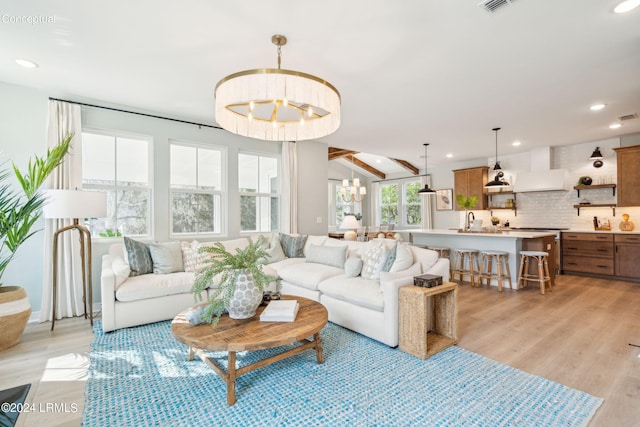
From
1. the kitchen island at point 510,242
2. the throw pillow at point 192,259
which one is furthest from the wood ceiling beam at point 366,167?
the throw pillow at point 192,259

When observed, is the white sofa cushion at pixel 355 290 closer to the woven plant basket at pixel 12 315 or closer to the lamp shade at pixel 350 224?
the lamp shade at pixel 350 224

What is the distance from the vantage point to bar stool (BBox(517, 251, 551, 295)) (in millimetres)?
4549

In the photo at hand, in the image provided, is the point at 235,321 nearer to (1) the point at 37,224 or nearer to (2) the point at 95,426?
(2) the point at 95,426

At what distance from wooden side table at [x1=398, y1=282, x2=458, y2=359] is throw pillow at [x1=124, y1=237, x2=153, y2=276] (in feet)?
9.86

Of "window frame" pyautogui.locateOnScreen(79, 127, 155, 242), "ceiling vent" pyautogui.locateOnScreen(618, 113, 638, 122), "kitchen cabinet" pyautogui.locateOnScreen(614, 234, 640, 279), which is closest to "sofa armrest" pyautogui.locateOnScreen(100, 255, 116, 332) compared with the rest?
"window frame" pyautogui.locateOnScreen(79, 127, 155, 242)

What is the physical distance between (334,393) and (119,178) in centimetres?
399

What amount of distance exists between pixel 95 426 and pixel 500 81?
457cm

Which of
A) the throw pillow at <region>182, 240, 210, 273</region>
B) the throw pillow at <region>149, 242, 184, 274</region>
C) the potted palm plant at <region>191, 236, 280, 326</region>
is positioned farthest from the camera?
the throw pillow at <region>182, 240, 210, 273</region>

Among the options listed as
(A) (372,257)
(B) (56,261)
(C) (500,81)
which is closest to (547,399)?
(A) (372,257)

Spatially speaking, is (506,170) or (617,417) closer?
(617,417)

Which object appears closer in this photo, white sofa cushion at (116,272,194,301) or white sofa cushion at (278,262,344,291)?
white sofa cushion at (116,272,194,301)

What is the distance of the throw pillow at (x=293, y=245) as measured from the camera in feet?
15.8

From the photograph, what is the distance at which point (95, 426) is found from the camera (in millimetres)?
1719

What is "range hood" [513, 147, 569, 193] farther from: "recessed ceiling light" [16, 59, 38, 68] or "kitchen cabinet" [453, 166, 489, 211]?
"recessed ceiling light" [16, 59, 38, 68]
